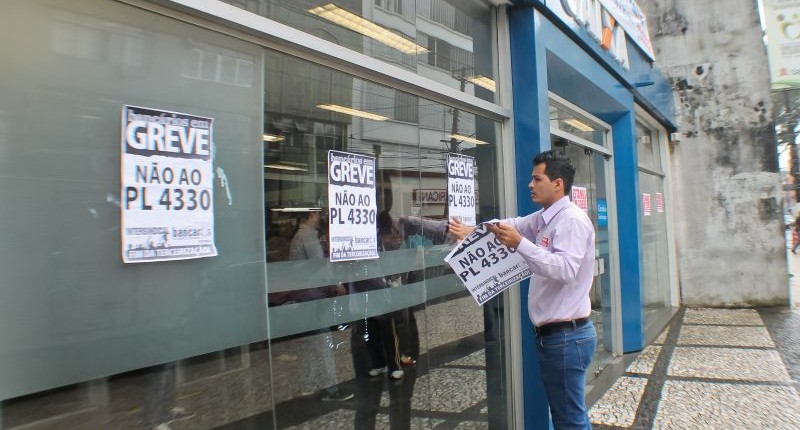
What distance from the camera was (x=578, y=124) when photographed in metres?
5.57

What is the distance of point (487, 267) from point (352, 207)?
0.93 m

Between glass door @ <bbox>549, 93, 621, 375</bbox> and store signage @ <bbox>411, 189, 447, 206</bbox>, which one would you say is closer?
store signage @ <bbox>411, 189, 447, 206</bbox>

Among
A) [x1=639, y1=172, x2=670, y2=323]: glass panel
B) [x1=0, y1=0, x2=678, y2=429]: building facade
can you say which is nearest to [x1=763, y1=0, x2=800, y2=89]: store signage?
[x1=639, y1=172, x2=670, y2=323]: glass panel

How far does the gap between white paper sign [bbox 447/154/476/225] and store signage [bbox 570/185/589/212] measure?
1727 millimetres

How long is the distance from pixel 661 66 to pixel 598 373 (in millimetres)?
7014

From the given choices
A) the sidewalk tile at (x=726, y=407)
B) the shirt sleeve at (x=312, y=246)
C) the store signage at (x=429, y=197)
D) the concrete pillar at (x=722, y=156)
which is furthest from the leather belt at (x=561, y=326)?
the concrete pillar at (x=722, y=156)

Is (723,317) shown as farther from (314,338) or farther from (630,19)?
(314,338)

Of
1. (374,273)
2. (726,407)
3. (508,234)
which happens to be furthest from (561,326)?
(726,407)

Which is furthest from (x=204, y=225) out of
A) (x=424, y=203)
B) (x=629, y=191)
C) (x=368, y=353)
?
(x=629, y=191)

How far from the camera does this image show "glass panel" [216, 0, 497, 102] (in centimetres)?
258

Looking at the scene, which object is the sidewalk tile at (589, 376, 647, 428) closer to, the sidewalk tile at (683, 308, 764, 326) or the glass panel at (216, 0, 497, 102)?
the glass panel at (216, 0, 497, 102)

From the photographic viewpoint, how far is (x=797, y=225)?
73.6 feet

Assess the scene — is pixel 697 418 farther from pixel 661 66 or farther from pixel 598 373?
pixel 661 66

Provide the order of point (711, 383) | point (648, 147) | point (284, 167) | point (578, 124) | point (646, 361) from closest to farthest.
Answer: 1. point (284, 167)
2. point (711, 383)
3. point (578, 124)
4. point (646, 361)
5. point (648, 147)
